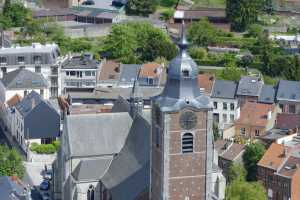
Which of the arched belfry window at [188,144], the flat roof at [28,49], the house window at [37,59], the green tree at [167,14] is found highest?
the green tree at [167,14]

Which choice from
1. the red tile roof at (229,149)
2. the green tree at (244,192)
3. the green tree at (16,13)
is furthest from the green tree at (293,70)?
the green tree at (244,192)

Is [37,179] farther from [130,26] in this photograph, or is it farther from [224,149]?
[130,26]

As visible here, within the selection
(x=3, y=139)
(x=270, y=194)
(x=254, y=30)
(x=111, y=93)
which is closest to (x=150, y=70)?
(x=111, y=93)

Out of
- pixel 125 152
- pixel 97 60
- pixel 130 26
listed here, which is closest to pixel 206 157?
pixel 125 152

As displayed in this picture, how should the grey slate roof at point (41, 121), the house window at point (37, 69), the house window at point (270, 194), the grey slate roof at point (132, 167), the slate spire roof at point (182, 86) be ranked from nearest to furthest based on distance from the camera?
the slate spire roof at point (182, 86), the grey slate roof at point (132, 167), the house window at point (270, 194), the grey slate roof at point (41, 121), the house window at point (37, 69)

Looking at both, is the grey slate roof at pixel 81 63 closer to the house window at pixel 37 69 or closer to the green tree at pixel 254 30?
the house window at pixel 37 69

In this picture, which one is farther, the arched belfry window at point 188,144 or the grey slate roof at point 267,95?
the grey slate roof at point 267,95

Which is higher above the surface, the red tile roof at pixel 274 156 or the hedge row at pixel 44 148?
the red tile roof at pixel 274 156
